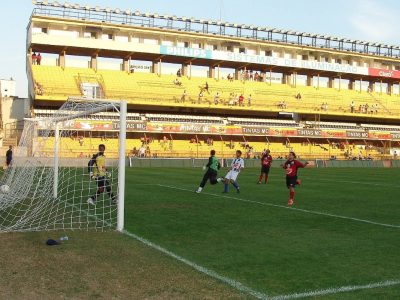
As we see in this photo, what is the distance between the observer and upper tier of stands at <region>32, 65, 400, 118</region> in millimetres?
52406

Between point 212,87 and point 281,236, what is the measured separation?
170ft

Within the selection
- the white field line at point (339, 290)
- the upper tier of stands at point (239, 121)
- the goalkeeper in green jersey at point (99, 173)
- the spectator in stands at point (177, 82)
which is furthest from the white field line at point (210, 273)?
the spectator in stands at point (177, 82)

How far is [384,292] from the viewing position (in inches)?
248

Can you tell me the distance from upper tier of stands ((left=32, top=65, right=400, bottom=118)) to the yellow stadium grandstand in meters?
0.15

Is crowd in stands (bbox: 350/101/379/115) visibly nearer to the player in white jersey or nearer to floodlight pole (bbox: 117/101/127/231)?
the player in white jersey

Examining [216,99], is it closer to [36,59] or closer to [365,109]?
[36,59]

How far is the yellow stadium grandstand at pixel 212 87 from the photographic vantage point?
5281 cm

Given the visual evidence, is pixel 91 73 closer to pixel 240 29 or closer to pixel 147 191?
pixel 240 29

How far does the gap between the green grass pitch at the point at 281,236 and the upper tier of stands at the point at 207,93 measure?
36478mm

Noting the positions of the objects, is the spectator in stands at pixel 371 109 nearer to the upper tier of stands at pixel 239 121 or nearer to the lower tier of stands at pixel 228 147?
the upper tier of stands at pixel 239 121

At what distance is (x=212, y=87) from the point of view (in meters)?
61.2

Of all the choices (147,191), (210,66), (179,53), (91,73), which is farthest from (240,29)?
(147,191)

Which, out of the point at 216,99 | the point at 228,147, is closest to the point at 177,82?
the point at 216,99

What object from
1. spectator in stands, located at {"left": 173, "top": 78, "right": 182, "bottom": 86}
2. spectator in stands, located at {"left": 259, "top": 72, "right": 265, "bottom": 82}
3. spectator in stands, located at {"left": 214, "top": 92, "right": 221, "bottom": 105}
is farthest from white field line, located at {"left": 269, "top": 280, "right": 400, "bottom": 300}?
spectator in stands, located at {"left": 259, "top": 72, "right": 265, "bottom": 82}
